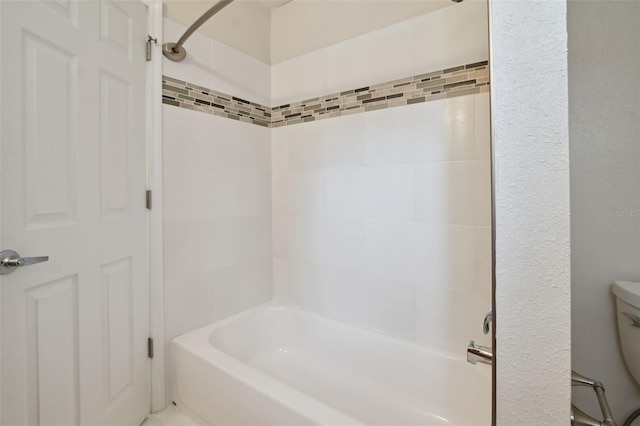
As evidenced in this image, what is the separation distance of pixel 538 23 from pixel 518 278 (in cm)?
46

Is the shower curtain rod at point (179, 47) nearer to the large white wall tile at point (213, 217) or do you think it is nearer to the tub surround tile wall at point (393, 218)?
the large white wall tile at point (213, 217)

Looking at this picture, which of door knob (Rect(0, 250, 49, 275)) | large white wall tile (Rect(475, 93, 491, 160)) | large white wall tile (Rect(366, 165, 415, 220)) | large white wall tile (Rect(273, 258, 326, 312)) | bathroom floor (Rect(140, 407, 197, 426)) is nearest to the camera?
door knob (Rect(0, 250, 49, 275))

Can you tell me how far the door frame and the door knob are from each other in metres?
0.55

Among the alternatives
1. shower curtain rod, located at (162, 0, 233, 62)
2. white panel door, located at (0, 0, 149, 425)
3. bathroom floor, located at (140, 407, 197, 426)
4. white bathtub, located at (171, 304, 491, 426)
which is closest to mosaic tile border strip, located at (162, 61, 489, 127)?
shower curtain rod, located at (162, 0, 233, 62)

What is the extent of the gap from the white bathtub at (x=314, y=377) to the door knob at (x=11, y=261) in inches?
31.1

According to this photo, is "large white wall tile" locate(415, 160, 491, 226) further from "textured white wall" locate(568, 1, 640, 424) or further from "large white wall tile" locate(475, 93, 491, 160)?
"textured white wall" locate(568, 1, 640, 424)

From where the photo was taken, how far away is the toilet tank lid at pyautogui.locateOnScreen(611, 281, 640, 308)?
2.91 ft

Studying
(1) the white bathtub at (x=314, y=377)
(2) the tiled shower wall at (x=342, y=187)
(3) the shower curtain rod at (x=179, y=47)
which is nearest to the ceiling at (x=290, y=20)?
(2) the tiled shower wall at (x=342, y=187)

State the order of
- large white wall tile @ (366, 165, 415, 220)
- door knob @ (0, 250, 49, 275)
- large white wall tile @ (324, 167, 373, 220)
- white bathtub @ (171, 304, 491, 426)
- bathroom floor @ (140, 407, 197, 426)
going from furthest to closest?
large white wall tile @ (324, 167, 373, 220)
large white wall tile @ (366, 165, 415, 220)
bathroom floor @ (140, 407, 197, 426)
white bathtub @ (171, 304, 491, 426)
door knob @ (0, 250, 49, 275)

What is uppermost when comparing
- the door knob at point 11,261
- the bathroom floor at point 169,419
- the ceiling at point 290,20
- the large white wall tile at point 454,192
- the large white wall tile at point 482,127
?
the ceiling at point 290,20

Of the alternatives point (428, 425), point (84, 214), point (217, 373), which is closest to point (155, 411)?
point (217, 373)

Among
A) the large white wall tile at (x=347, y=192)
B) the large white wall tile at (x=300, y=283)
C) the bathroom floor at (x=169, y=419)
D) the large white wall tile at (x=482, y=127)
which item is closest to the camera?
the large white wall tile at (x=482, y=127)

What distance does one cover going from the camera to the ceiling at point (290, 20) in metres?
1.55

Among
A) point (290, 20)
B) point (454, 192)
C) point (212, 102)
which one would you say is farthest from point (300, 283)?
point (290, 20)
